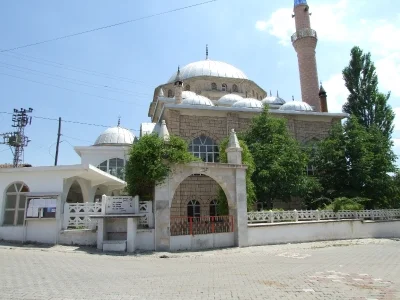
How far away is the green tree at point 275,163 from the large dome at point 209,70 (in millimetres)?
8659

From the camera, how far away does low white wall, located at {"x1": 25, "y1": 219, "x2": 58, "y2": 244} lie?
31.0 feet

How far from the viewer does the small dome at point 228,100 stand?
20375mm

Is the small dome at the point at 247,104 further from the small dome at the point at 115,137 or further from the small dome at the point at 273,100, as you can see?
the small dome at the point at 115,137

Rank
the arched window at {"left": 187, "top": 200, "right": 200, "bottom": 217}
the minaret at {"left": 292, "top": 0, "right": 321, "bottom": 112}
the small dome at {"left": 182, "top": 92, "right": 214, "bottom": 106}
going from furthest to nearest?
the minaret at {"left": 292, "top": 0, "right": 321, "bottom": 112} < the small dome at {"left": 182, "top": 92, "right": 214, "bottom": 106} < the arched window at {"left": 187, "top": 200, "right": 200, "bottom": 217}

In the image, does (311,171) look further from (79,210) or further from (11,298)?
(11,298)

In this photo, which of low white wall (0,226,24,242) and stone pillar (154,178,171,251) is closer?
stone pillar (154,178,171,251)

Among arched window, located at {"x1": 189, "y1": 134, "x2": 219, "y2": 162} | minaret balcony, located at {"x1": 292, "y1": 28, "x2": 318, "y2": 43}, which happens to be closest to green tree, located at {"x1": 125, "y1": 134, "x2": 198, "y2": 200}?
arched window, located at {"x1": 189, "y1": 134, "x2": 219, "y2": 162}

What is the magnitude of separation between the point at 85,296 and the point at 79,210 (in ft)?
18.4

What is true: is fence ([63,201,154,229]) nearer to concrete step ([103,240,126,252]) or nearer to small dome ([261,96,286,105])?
concrete step ([103,240,126,252])

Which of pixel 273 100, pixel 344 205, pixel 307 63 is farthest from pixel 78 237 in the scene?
pixel 307 63

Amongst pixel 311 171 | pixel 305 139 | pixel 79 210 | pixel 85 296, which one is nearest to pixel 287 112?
pixel 305 139

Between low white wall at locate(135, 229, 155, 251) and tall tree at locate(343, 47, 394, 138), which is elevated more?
tall tree at locate(343, 47, 394, 138)

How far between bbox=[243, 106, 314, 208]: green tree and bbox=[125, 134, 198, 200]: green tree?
16.3 feet

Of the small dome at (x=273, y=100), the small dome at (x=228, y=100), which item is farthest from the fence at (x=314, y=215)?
the small dome at (x=273, y=100)
